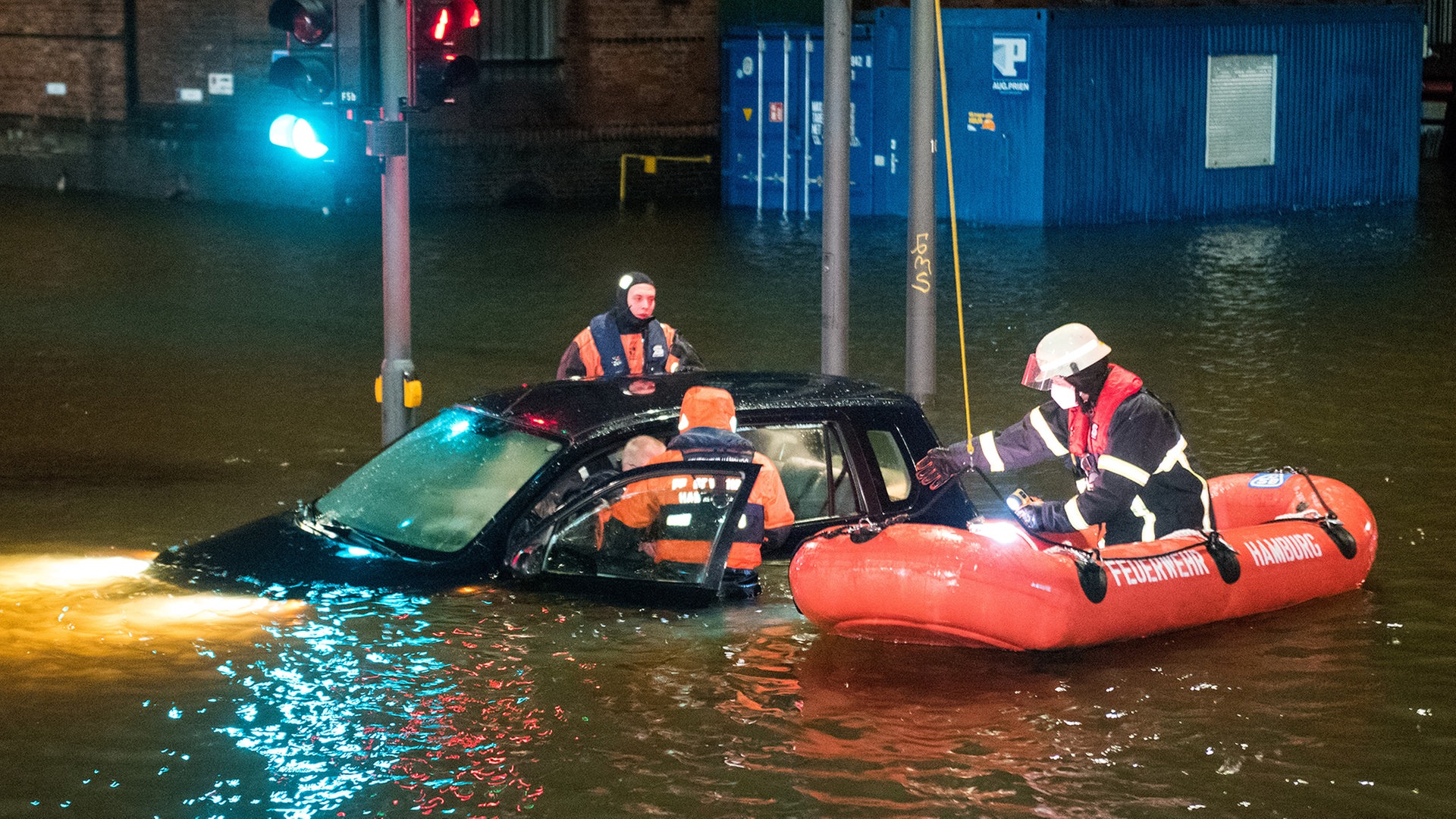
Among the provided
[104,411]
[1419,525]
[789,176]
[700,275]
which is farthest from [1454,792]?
[789,176]

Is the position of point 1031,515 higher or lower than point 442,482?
lower

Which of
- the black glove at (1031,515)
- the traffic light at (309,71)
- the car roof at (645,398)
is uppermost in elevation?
the traffic light at (309,71)

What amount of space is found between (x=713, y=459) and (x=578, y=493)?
22.7 inches

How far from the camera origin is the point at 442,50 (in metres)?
10.4

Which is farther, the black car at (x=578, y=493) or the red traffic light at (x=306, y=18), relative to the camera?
the red traffic light at (x=306, y=18)

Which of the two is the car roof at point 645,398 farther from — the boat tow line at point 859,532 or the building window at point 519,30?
the building window at point 519,30

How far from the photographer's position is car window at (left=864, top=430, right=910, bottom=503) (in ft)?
Result: 28.5

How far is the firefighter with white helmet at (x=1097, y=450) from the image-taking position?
8352 millimetres

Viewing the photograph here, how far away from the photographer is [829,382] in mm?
8984

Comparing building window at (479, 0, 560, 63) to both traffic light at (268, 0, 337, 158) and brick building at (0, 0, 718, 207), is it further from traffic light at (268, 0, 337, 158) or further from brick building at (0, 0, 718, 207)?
traffic light at (268, 0, 337, 158)

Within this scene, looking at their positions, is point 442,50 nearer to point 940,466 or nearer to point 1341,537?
point 940,466

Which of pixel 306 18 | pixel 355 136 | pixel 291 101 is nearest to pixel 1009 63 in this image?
pixel 355 136

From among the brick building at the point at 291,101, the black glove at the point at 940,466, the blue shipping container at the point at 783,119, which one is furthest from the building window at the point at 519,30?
the black glove at the point at 940,466

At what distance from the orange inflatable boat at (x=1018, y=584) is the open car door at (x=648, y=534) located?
404mm
